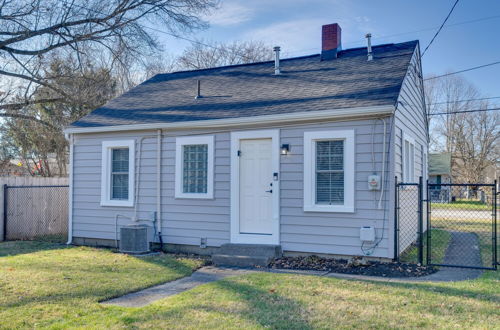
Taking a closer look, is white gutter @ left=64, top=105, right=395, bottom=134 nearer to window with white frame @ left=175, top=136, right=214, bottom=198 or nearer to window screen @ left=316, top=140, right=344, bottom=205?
window with white frame @ left=175, top=136, right=214, bottom=198

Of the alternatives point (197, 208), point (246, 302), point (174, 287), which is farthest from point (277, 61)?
point (246, 302)

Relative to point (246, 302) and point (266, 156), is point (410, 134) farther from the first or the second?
point (246, 302)

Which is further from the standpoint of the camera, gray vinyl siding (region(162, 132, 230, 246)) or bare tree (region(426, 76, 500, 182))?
bare tree (region(426, 76, 500, 182))

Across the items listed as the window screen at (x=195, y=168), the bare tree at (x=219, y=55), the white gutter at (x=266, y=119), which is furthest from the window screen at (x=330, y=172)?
the bare tree at (x=219, y=55)

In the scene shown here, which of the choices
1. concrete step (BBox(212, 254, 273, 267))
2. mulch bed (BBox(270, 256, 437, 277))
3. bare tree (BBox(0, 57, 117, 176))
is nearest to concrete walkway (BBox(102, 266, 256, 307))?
concrete step (BBox(212, 254, 273, 267))

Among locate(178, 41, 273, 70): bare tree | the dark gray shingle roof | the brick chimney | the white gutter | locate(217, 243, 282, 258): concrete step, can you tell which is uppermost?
locate(178, 41, 273, 70): bare tree

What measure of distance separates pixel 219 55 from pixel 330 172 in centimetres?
2335

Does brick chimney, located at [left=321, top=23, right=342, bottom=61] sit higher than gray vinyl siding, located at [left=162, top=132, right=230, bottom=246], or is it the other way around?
brick chimney, located at [left=321, top=23, right=342, bottom=61]

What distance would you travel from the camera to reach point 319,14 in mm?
13414

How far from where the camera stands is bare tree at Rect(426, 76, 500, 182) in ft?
116

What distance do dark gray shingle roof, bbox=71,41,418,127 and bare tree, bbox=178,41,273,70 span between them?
1722 centimetres

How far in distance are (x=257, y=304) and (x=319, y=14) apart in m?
10.8

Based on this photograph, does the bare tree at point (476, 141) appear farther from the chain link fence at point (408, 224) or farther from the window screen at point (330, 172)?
the window screen at point (330, 172)

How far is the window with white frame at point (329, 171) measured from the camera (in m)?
7.45
